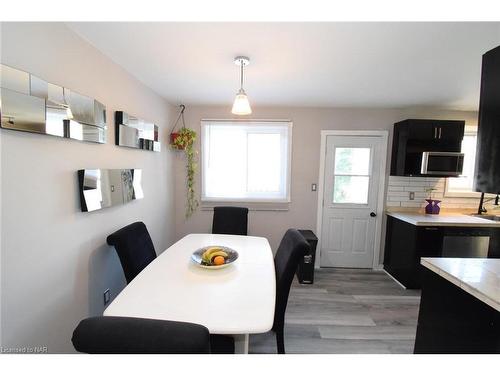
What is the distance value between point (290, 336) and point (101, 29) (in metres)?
2.64

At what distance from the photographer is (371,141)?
9.75 feet

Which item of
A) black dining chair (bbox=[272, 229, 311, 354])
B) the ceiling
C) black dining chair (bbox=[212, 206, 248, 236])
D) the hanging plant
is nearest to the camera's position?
the ceiling

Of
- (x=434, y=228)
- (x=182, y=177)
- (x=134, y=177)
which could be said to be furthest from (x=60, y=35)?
(x=434, y=228)

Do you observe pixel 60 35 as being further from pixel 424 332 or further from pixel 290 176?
pixel 424 332

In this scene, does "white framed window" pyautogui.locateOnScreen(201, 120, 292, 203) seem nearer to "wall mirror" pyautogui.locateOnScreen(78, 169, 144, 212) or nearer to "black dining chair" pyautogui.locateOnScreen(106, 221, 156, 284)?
"wall mirror" pyautogui.locateOnScreen(78, 169, 144, 212)

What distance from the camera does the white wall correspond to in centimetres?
101

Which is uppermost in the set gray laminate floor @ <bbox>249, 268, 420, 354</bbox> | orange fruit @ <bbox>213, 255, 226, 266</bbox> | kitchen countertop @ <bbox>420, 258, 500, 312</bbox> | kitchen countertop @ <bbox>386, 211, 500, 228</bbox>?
kitchen countertop @ <bbox>386, 211, 500, 228</bbox>

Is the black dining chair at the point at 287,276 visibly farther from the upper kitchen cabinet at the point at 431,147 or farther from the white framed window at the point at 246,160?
the upper kitchen cabinet at the point at 431,147

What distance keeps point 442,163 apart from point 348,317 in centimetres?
220

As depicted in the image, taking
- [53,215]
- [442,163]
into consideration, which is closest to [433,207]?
[442,163]

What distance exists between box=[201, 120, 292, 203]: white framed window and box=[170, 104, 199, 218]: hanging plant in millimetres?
145

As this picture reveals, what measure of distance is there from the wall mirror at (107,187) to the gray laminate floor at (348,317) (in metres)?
1.61

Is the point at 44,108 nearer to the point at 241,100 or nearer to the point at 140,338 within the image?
the point at 241,100

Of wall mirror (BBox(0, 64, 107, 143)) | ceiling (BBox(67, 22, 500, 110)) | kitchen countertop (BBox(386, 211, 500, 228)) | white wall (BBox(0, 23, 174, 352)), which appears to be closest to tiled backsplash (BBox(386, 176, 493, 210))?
kitchen countertop (BBox(386, 211, 500, 228))
